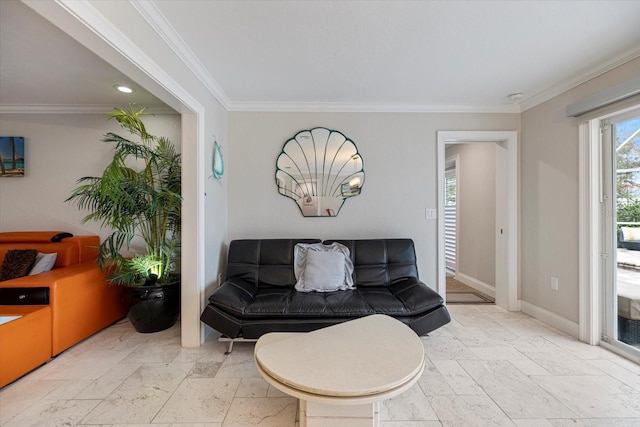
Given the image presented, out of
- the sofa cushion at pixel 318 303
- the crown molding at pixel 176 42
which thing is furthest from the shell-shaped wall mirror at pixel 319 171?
the sofa cushion at pixel 318 303

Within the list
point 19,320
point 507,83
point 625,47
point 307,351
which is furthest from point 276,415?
point 625,47

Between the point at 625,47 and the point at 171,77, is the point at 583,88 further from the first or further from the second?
the point at 171,77

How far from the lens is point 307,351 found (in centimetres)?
141

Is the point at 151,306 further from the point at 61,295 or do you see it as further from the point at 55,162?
the point at 55,162

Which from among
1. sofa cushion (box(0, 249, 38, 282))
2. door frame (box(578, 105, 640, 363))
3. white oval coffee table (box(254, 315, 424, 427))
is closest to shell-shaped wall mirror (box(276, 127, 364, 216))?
white oval coffee table (box(254, 315, 424, 427))

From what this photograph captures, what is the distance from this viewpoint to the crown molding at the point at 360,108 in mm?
3100

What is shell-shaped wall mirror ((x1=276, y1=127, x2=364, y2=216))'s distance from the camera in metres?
3.14

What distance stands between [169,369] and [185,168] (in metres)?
1.63

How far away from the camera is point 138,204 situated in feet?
8.27

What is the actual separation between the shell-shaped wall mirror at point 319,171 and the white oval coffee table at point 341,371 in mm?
1792

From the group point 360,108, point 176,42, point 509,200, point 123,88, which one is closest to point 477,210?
point 509,200

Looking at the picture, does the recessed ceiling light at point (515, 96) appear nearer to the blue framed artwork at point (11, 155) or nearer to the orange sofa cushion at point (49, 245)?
the orange sofa cushion at point (49, 245)

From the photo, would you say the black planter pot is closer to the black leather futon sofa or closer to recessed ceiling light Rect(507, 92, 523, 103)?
the black leather futon sofa

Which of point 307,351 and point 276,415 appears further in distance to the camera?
point 276,415
